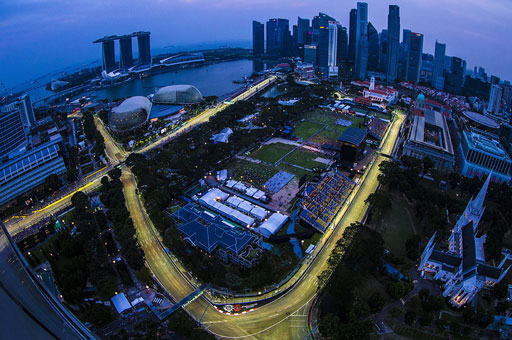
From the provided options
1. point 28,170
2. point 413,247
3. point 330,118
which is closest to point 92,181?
point 28,170

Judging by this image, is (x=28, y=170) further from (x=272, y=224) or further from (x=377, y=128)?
(x=377, y=128)

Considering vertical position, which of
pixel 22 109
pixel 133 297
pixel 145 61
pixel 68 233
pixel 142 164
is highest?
pixel 145 61

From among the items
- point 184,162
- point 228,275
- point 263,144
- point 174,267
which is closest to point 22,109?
point 184,162

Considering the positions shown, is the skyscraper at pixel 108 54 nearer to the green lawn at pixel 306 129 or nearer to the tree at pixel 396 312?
the green lawn at pixel 306 129

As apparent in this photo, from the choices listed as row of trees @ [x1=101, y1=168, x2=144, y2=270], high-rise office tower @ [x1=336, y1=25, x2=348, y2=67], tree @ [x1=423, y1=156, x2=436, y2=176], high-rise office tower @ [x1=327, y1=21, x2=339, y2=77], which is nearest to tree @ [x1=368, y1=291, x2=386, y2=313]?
row of trees @ [x1=101, y1=168, x2=144, y2=270]

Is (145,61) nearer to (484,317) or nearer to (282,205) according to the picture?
(282,205)

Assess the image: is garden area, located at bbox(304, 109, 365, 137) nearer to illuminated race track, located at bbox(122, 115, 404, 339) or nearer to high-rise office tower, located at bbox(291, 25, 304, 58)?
illuminated race track, located at bbox(122, 115, 404, 339)
